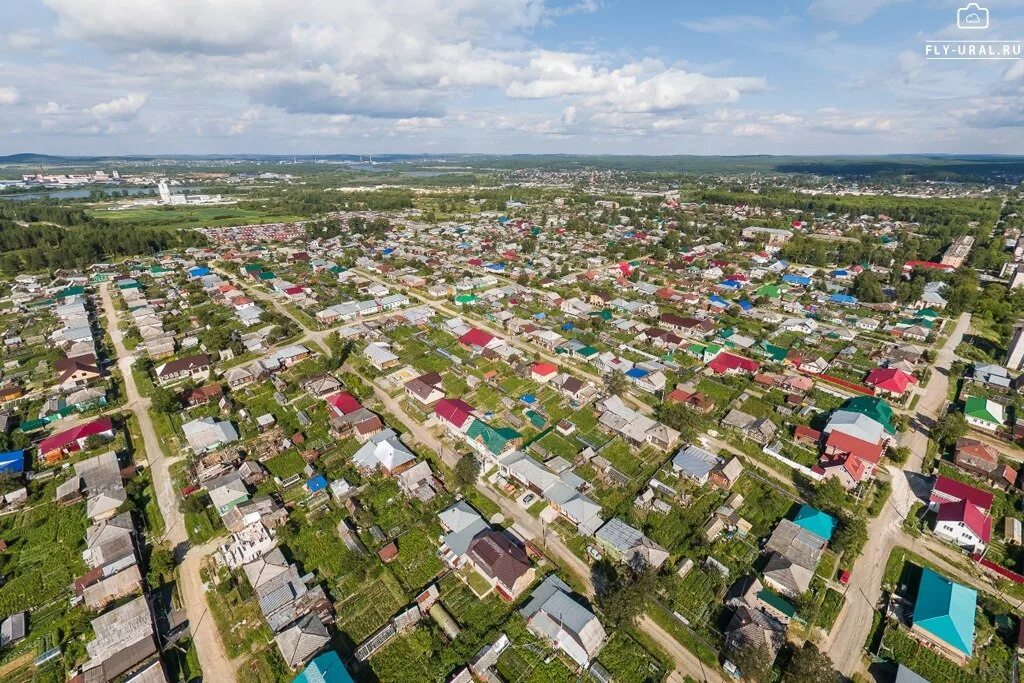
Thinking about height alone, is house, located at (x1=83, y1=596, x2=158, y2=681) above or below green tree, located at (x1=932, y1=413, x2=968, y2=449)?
below

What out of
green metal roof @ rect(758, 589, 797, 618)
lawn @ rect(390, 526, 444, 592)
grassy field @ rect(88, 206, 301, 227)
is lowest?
lawn @ rect(390, 526, 444, 592)

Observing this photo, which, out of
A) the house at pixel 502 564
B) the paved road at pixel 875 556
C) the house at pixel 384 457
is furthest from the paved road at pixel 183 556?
the paved road at pixel 875 556

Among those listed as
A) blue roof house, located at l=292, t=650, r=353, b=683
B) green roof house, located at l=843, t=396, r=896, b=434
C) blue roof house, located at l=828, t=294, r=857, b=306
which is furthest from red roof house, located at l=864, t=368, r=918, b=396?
blue roof house, located at l=292, t=650, r=353, b=683

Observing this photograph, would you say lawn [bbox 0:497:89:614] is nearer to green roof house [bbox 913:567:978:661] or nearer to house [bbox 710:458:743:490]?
house [bbox 710:458:743:490]

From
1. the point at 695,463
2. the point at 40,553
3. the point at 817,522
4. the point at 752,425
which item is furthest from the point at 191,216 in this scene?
the point at 817,522

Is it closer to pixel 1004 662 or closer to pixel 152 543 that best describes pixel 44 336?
pixel 152 543

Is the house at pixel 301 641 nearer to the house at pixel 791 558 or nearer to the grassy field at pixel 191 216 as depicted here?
the house at pixel 791 558

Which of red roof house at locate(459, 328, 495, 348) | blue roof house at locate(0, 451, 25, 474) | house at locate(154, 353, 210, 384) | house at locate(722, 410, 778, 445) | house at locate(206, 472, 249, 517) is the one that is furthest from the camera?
red roof house at locate(459, 328, 495, 348)

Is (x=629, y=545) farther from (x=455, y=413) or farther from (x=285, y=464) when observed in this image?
(x=285, y=464)
